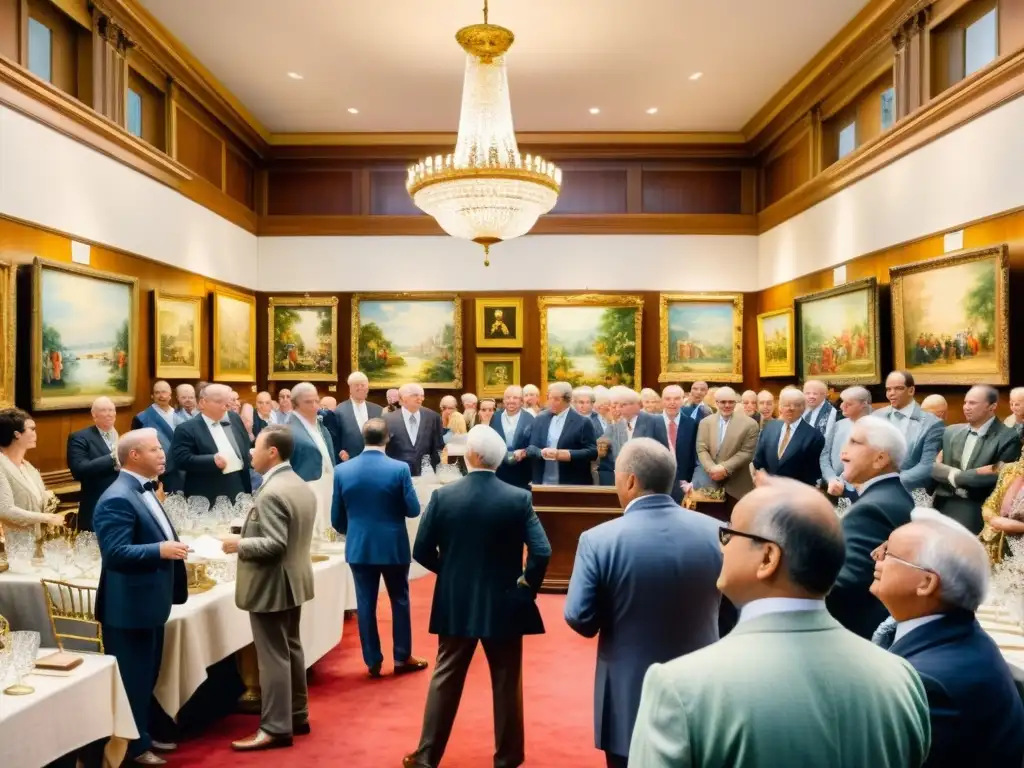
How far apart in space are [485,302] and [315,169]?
11.9 ft

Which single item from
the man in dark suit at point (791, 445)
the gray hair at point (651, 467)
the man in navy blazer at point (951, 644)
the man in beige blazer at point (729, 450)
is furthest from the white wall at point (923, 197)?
the man in navy blazer at point (951, 644)

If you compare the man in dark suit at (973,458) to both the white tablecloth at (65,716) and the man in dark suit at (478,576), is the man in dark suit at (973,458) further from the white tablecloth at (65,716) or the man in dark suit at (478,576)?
the white tablecloth at (65,716)

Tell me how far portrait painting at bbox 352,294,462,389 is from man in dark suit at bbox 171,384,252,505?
6416 mm

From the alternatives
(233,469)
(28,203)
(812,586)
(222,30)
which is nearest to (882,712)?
(812,586)

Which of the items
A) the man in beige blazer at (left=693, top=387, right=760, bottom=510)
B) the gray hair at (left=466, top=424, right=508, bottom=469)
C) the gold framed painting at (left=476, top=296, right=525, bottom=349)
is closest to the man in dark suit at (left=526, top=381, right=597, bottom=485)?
the man in beige blazer at (left=693, top=387, right=760, bottom=510)

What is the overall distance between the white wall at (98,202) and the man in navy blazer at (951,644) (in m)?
7.31

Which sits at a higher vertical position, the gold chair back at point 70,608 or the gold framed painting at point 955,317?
the gold framed painting at point 955,317

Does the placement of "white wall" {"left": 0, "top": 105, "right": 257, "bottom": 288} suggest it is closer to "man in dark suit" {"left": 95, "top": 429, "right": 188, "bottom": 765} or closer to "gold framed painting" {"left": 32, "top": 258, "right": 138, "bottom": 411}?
"gold framed painting" {"left": 32, "top": 258, "right": 138, "bottom": 411}

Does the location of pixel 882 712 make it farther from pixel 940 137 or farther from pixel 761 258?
pixel 761 258

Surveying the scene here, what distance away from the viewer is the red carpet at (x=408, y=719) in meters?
4.47

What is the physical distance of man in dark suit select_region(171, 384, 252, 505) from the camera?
6.71 m

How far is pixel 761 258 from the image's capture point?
1335cm

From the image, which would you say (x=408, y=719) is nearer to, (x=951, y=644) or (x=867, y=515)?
(x=867, y=515)

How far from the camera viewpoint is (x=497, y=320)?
13.5 m
